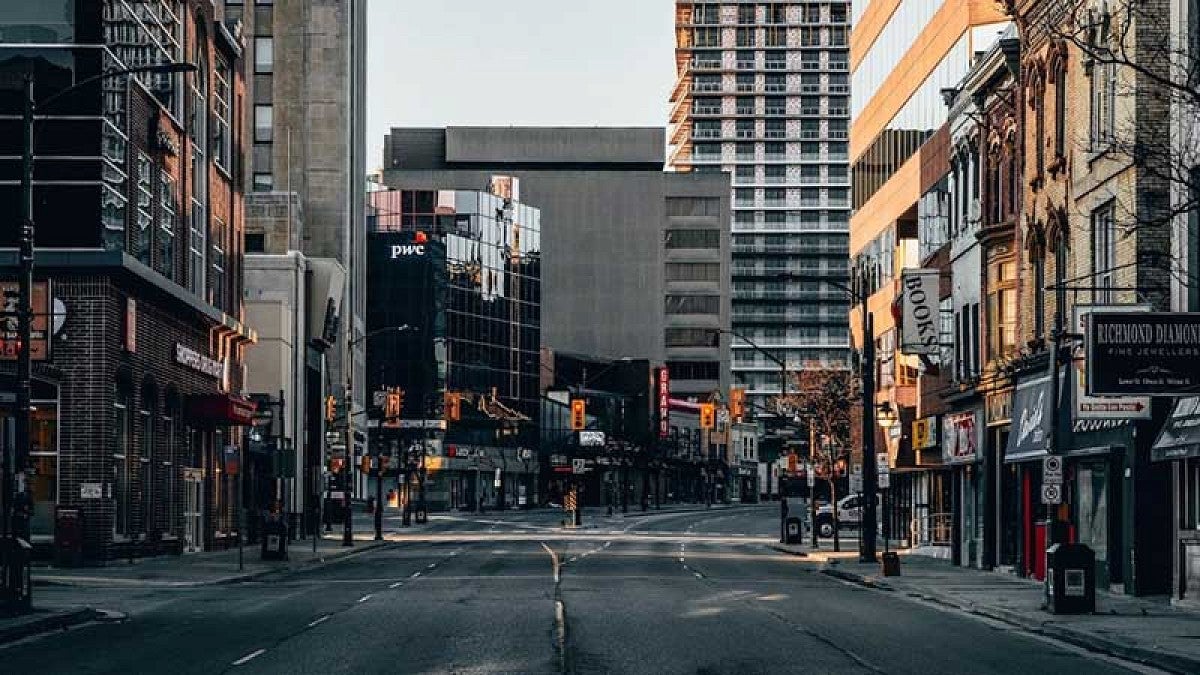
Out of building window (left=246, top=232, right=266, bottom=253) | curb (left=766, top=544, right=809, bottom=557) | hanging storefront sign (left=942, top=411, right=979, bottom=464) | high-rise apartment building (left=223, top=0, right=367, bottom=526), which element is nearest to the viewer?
hanging storefront sign (left=942, top=411, right=979, bottom=464)

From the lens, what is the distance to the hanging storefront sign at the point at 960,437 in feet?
188

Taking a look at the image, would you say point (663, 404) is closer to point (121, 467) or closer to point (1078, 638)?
point (121, 467)

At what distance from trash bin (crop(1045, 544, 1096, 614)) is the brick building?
2061 centimetres

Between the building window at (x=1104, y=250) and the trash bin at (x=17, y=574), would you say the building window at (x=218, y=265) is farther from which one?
the trash bin at (x=17, y=574)

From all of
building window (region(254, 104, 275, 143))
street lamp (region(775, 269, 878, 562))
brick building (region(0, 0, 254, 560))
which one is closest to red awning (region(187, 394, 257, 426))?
brick building (region(0, 0, 254, 560))

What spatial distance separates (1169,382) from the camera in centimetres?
3366

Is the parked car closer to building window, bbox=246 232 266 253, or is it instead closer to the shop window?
building window, bbox=246 232 266 253

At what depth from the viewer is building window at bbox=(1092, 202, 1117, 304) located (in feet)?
138

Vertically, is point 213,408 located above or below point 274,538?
above

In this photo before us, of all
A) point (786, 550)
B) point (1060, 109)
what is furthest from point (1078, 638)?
point (786, 550)

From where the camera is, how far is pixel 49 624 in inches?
1271

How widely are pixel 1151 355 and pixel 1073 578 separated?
417 centimetres

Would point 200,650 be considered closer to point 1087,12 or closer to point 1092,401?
point 1092,401

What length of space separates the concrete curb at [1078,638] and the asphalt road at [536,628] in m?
0.52
